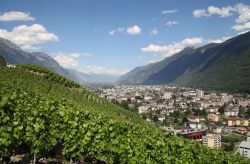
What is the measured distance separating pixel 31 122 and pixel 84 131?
3511 mm

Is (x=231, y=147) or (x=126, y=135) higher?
(x=126, y=135)

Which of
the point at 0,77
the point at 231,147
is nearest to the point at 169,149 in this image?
the point at 0,77

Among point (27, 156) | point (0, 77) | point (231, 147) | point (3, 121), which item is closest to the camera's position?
point (3, 121)

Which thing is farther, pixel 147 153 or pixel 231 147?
pixel 231 147

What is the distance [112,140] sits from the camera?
23.8 m

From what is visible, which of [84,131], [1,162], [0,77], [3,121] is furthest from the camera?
[0,77]

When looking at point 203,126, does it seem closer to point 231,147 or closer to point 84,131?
point 231,147

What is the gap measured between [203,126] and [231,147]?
6421cm

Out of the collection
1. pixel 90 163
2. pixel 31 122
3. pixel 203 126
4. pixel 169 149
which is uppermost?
pixel 31 122

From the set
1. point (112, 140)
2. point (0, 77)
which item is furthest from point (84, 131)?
point (0, 77)

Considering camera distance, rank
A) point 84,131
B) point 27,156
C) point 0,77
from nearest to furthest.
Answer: point 84,131, point 27,156, point 0,77

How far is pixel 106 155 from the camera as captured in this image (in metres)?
24.0

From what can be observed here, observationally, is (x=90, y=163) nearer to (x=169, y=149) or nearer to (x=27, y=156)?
(x=27, y=156)

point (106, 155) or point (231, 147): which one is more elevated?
point (106, 155)
